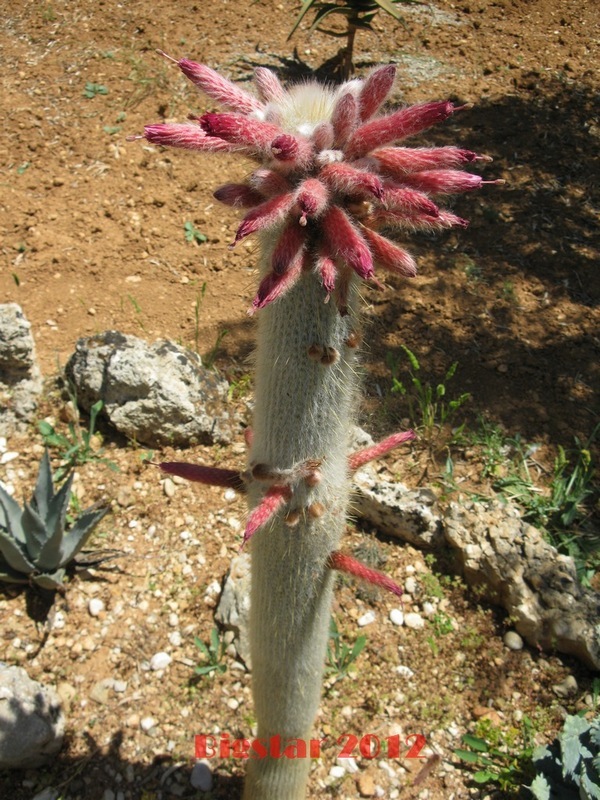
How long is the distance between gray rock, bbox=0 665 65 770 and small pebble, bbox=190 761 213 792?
0.49 meters

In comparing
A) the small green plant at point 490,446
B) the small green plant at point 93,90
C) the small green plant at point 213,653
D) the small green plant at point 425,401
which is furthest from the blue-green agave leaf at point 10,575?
the small green plant at point 93,90

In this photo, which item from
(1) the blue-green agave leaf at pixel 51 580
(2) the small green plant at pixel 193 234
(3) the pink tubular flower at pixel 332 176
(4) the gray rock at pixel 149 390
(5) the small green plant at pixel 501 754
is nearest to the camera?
(3) the pink tubular flower at pixel 332 176

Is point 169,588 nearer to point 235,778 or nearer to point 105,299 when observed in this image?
point 235,778

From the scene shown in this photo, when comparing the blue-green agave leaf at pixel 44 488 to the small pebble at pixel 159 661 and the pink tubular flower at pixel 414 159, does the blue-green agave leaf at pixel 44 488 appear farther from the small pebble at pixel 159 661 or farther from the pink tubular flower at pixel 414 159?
the pink tubular flower at pixel 414 159

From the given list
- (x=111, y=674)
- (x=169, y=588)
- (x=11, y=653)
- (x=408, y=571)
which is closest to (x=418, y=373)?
(x=408, y=571)

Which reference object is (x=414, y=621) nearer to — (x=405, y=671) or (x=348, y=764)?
(x=405, y=671)

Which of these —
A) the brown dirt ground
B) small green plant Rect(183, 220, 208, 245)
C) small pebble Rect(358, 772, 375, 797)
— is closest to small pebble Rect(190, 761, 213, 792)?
the brown dirt ground

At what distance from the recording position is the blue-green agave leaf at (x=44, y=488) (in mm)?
2588

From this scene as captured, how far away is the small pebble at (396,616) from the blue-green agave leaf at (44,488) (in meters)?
1.51

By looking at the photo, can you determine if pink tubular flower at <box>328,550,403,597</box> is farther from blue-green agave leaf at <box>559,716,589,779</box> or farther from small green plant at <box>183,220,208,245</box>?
small green plant at <box>183,220,208,245</box>

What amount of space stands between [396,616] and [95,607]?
1.26 metres

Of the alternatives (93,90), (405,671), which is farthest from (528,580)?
(93,90)

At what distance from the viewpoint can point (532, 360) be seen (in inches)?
142

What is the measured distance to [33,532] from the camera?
252 centimetres
